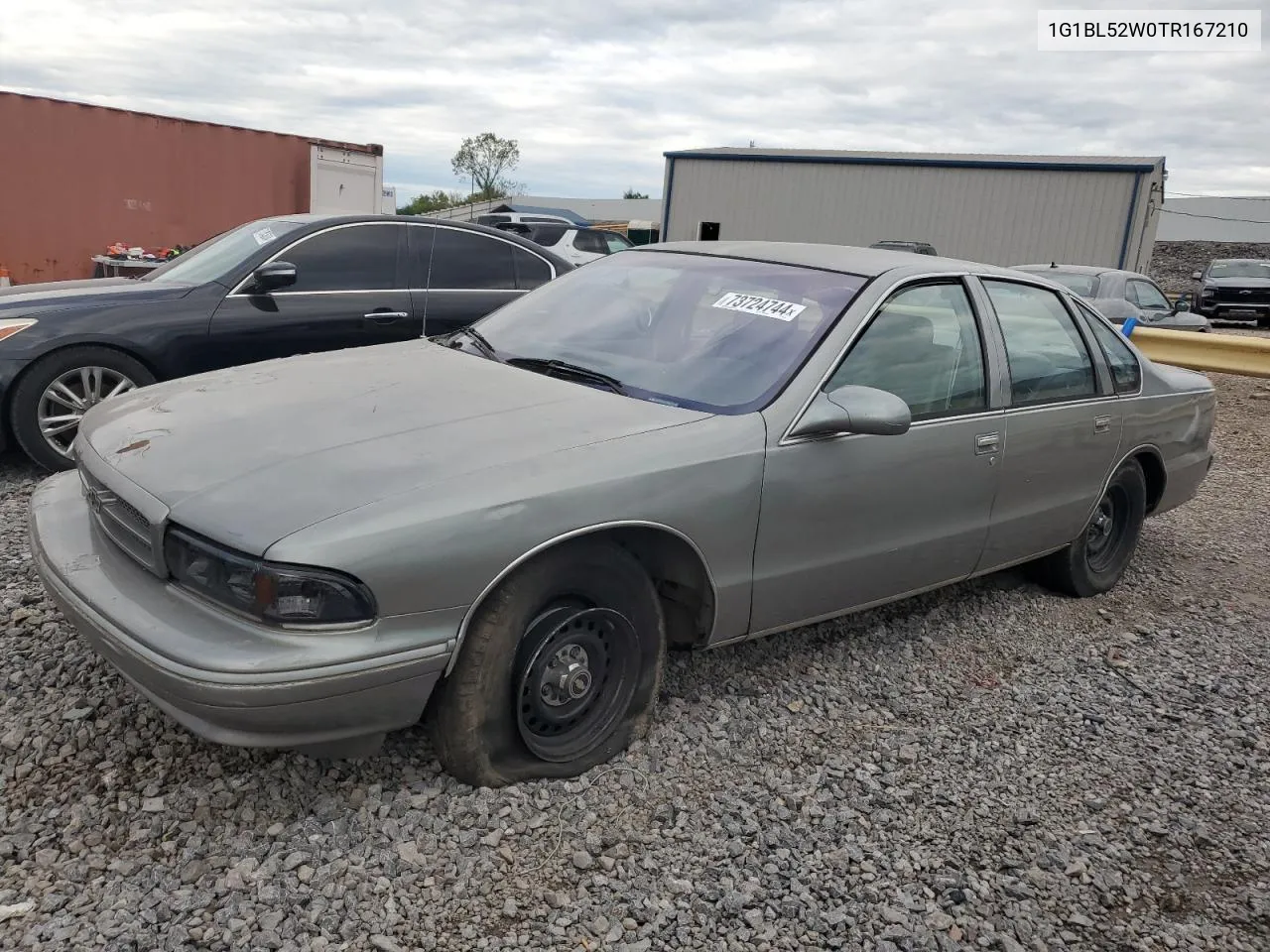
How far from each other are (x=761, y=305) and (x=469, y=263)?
3.51 meters

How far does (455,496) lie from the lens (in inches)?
96.3

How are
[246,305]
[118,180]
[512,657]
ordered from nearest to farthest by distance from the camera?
1. [512,657]
2. [246,305]
3. [118,180]

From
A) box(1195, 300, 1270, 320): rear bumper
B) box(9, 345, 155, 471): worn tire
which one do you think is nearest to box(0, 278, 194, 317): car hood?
box(9, 345, 155, 471): worn tire

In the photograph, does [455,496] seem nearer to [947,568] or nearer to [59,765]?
[59,765]

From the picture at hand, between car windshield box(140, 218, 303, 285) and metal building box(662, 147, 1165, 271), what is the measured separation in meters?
20.4

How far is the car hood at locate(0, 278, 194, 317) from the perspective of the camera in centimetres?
511

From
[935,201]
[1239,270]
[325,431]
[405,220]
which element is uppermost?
[935,201]

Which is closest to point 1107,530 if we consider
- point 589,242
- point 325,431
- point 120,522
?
point 325,431

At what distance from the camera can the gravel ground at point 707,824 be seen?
2.33m

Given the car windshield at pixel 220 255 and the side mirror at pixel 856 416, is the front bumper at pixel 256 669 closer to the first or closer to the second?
the side mirror at pixel 856 416

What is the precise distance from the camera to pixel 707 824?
2752 mm

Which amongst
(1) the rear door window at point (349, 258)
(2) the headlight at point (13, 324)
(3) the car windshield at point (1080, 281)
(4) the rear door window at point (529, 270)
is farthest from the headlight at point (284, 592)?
(3) the car windshield at point (1080, 281)

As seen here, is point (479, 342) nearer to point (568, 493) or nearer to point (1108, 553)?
point (568, 493)

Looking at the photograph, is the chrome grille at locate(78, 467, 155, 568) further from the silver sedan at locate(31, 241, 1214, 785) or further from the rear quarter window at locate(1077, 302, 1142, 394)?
the rear quarter window at locate(1077, 302, 1142, 394)
